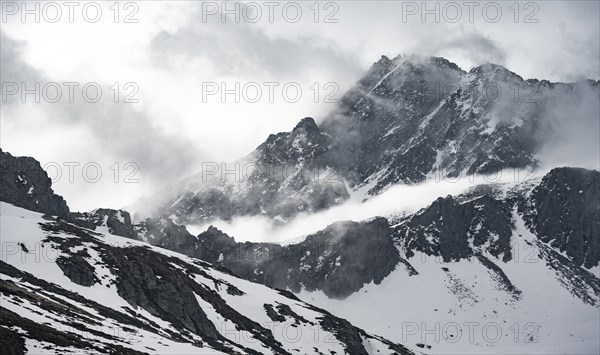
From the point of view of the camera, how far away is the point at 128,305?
142 metres

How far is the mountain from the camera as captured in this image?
96062mm

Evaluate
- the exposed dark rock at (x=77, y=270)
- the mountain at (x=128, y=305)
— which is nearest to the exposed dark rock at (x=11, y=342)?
the mountain at (x=128, y=305)

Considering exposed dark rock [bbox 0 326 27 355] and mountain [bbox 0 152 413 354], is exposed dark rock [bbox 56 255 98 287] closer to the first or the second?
mountain [bbox 0 152 413 354]

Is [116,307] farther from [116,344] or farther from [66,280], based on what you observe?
[116,344]

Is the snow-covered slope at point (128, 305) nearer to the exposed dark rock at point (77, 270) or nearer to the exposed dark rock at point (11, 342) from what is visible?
the exposed dark rock at point (77, 270)

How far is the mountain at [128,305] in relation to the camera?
9606cm

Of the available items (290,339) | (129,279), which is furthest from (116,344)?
(290,339)

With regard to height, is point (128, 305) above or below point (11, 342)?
below

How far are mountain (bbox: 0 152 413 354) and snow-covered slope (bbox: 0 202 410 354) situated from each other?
26 centimetres

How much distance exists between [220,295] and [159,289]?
78.4 ft

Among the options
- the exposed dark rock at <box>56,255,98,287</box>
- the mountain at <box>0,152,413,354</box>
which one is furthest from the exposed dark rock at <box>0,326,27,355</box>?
the exposed dark rock at <box>56,255,98,287</box>

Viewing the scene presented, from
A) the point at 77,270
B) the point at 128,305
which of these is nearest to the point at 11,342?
the point at 128,305

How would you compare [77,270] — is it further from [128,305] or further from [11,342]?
[11,342]

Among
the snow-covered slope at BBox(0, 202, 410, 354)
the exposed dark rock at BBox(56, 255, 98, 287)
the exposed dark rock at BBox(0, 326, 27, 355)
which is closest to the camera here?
the exposed dark rock at BBox(0, 326, 27, 355)
